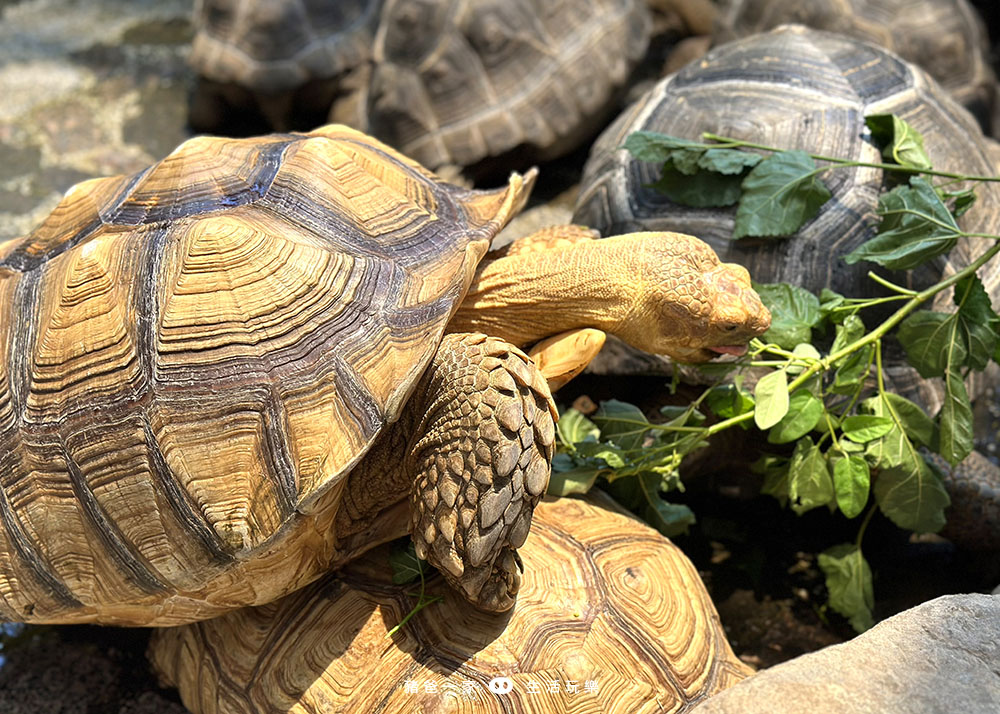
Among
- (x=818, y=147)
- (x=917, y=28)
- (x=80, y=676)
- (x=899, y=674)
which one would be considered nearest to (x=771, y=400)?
(x=899, y=674)

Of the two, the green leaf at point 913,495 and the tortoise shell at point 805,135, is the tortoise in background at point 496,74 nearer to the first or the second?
the tortoise shell at point 805,135

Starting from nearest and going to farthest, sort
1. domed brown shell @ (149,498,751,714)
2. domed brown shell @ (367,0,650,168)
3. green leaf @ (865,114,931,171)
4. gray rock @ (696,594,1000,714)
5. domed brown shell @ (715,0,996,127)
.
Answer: gray rock @ (696,594,1000,714), domed brown shell @ (149,498,751,714), green leaf @ (865,114,931,171), domed brown shell @ (715,0,996,127), domed brown shell @ (367,0,650,168)

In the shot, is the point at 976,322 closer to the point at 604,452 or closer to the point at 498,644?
the point at 604,452

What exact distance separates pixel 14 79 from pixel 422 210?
15.6 feet

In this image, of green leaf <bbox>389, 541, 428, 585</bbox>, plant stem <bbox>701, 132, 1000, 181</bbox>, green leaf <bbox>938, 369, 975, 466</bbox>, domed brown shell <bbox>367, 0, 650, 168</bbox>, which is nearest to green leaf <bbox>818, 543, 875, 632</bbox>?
green leaf <bbox>938, 369, 975, 466</bbox>

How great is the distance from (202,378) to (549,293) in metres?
0.81

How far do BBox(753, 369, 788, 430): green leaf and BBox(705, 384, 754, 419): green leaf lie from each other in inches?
6.6

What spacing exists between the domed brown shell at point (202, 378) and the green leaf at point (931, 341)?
1.17 meters

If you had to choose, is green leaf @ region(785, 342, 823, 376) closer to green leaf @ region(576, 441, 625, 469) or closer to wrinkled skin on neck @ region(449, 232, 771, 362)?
wrinkled skin on neck @ region(449, 232, 771, 362)

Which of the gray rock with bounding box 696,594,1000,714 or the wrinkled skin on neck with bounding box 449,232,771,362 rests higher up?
the wrinkled skin on neck with bounding box 449,232,771,362

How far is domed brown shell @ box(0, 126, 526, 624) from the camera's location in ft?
6.01

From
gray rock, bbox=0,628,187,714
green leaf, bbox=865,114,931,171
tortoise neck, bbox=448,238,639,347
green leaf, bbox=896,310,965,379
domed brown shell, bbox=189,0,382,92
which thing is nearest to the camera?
tortoise neck, bbox=448,238,639,347

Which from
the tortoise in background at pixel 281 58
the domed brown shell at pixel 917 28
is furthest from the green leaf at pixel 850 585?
the tortoise in background at pixel 281 58

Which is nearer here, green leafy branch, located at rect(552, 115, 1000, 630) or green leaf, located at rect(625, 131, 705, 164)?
green leafy branch, located at rect(552, 115, 1000, 630)
